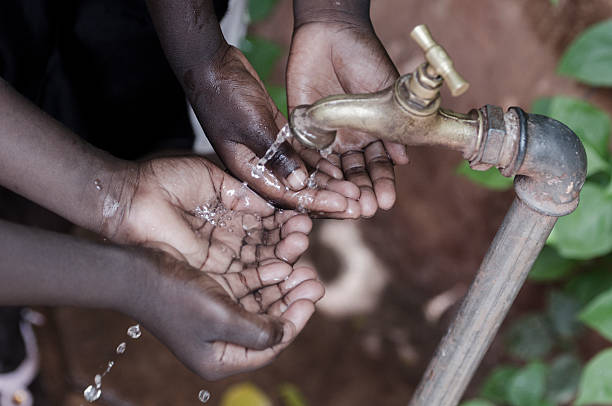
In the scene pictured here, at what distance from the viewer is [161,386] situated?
7.08ft

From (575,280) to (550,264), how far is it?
13 cm

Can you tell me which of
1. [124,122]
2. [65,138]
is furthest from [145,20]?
[65,138]

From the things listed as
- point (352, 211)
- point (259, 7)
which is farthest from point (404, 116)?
point (259, 7)

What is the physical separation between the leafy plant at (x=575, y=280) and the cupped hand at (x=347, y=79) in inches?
19.9

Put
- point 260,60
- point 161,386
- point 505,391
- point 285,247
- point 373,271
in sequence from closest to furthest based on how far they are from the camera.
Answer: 1. point 285,247
2. point 505,391
3. point 260,60
4. point 161,386
5. point 373,271

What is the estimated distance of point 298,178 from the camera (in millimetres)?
1095

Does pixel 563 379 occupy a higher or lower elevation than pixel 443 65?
lower

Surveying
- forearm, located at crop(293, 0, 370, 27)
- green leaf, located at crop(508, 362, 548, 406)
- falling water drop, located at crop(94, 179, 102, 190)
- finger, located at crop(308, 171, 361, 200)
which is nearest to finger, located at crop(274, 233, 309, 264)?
finger, located at crop(308, 171, 361, 200)

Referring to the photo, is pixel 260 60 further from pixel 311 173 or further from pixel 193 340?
pixel 193 340

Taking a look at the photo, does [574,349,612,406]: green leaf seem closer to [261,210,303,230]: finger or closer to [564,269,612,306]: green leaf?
[564,269,612,306]: green leaf

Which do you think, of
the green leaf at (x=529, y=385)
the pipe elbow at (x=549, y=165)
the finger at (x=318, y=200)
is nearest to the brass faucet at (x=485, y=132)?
the pipe elbow at (x=549, y=165)

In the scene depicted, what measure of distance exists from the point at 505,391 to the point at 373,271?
0.81 meters

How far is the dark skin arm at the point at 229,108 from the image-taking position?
111 centimetres

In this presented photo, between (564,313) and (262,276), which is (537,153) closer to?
(262,276)
